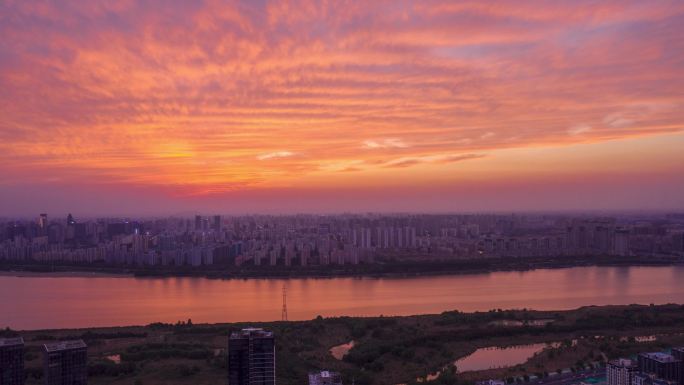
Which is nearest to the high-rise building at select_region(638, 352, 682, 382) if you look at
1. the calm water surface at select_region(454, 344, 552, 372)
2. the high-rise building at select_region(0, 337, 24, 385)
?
the calm water surface at select_region(454, 344, 552, 372)

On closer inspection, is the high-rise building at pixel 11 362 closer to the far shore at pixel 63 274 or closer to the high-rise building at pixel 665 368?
the high-rise building at pixel 665 368

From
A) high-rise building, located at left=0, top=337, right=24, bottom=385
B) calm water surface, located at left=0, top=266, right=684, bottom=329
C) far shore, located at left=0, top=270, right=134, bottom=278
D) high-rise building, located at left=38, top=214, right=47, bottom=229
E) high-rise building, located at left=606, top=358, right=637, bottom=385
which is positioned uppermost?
high-rise building, located at left=38, top=214, right=47, bottom=229

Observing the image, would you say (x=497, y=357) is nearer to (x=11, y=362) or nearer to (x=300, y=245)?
(x=11, y=362)

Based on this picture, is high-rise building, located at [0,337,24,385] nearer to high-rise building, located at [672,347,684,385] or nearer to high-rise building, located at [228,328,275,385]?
high-rise building, located at [228,328,275,385]

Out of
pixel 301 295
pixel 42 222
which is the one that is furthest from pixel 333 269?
pixel 42 222

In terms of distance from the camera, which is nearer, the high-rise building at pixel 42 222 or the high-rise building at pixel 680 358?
the high-rise building at pixel 680 358

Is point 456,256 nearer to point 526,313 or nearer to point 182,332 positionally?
point 526,313

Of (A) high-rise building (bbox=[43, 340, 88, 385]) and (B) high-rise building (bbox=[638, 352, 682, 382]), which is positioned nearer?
(A) high-rise building (bbox=[43, 340, 88, 385])

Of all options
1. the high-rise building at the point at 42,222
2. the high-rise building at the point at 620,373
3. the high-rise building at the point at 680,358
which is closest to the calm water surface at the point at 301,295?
the high-rise building at the point at 620,373
